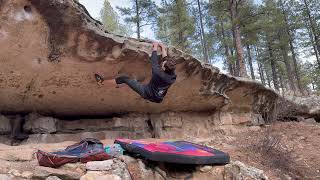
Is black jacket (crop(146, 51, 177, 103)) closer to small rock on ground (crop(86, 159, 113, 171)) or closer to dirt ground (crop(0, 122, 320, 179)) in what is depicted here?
small rock on ground (crop(86, 159, 113, 171))

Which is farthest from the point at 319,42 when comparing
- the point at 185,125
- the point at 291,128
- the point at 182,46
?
the point at 185,125

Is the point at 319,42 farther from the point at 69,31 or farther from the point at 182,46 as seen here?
the point at 69,31

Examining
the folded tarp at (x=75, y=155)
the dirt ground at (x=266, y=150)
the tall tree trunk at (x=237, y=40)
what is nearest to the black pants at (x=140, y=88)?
the folded tarp at (x=75, y=155)

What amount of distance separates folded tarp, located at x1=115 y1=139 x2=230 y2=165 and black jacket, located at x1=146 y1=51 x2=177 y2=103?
871 mm

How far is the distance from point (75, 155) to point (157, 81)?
5.83ft

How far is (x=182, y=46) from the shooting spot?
20.4 m

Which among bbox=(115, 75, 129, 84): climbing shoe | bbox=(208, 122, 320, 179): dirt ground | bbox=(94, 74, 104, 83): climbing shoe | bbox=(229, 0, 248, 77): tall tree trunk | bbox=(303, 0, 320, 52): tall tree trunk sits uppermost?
bbox=(303, 0, 320, 52): tall tree trunk

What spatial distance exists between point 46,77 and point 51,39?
116cm

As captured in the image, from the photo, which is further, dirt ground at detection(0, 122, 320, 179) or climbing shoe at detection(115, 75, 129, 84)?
climbing shoe at detection(115, 75, 129, 84)

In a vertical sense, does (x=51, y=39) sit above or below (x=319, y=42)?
below

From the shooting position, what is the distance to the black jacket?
556 centimetres

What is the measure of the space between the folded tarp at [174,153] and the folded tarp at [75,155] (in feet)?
1.91

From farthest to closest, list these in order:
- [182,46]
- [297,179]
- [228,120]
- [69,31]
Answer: [182,46] → [228,120] → [297,179] → [69,31]

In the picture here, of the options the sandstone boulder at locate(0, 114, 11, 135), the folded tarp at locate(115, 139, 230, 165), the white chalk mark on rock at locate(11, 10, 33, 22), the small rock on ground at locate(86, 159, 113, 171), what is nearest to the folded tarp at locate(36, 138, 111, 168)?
the small rock on ground at locate(86, 159, 113, 171)
